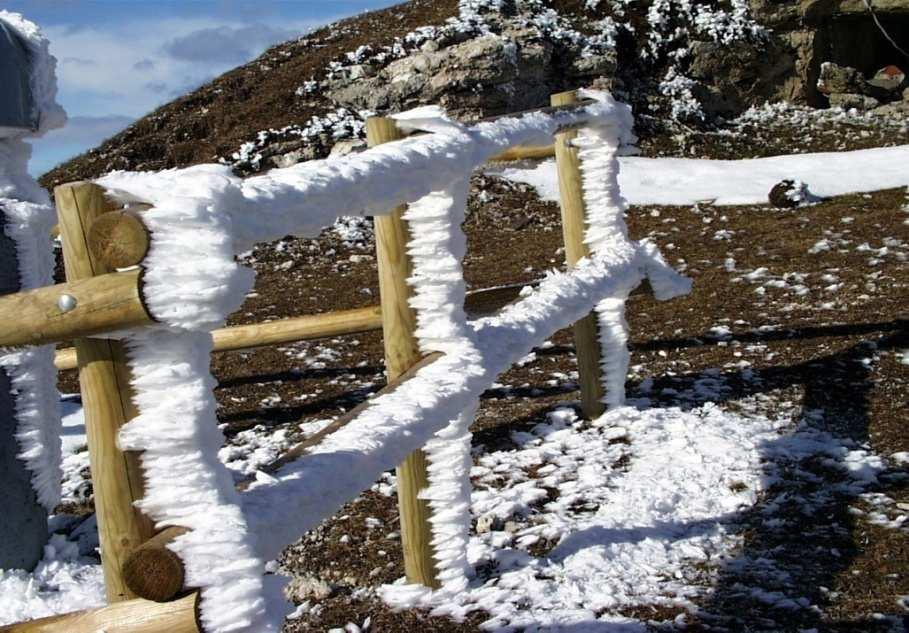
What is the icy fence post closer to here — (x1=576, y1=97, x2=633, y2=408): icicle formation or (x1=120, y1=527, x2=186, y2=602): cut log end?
(x1=120, y1=527, x2=186, y2=602): cut log end

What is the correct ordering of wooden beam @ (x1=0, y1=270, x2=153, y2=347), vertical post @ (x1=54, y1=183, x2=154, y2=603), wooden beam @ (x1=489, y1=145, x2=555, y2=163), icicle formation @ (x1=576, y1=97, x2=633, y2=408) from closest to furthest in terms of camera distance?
wooden beam @ (x1=0, y1=270, x2=153, y2=347), vertical post @ (x1=54, y1=183, x2=154, y2=603), wooden beam @ (x1=489, y1=145, x2=555, y2=163), icicle formation @ (x1=576, y1=97, x2=633, y2=408)

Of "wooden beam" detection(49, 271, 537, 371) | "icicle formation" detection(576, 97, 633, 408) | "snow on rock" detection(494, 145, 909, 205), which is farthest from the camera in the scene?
"snow on rock" detection(494, 145, 909, 205)

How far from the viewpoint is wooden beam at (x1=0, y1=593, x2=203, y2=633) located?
5.79 ft

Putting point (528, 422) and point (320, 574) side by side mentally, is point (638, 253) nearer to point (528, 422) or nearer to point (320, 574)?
point (528, 422)

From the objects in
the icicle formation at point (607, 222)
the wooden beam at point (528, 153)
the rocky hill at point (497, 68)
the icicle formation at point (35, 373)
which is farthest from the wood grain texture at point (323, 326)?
the rocky hill at point (497, 68)

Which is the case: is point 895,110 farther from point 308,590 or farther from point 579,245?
point 308,590

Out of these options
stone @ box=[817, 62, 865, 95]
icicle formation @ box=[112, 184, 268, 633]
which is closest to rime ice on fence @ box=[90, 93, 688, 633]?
icicle formation @ box=[112, 184, 268, 633]

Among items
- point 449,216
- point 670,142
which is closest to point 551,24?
point 670,142

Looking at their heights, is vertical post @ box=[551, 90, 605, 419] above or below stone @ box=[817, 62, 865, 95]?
below

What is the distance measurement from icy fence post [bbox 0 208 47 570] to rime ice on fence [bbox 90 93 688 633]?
1.65 metres

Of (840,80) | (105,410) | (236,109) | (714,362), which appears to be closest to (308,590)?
(105,410)

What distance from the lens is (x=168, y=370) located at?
5.93 ft

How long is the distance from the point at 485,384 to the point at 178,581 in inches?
64.2

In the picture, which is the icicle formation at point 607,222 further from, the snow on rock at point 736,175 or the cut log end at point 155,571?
the snow on rock at point 736,175
